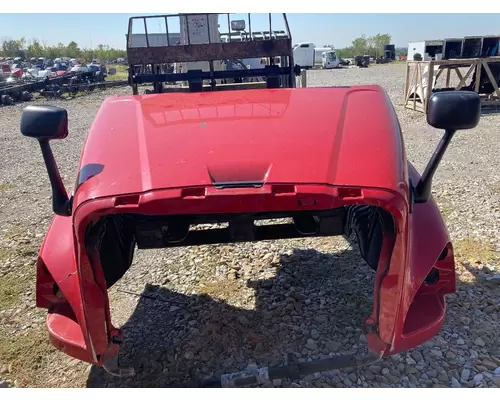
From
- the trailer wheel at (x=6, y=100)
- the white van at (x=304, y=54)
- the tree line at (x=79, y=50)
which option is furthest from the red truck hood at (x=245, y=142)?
the tree line at (x=79, y=50)

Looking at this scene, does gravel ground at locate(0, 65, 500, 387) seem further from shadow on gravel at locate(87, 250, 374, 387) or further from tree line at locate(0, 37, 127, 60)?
tree line at locate(0, 37, 127, 60)

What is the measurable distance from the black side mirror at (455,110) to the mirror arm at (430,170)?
53 millimetres

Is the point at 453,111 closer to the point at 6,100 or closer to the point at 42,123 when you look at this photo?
the point at 42,123

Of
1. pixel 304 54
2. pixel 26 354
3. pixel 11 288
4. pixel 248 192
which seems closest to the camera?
pixel 248 192

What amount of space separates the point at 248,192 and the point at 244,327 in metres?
1.71

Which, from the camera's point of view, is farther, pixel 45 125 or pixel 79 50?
Result: pixel 79 50

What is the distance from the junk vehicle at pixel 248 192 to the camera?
2213 millimetres

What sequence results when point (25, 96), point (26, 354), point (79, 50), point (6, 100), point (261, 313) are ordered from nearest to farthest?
point (26, 354) → point (261, 313) → point (6, 100) → point (25, 96) → point (79, 50)

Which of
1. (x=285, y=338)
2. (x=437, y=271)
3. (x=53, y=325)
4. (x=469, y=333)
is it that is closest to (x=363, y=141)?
(x=437, y=271)

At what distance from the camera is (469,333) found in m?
3.46

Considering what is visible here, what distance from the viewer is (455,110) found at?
228 centimetres

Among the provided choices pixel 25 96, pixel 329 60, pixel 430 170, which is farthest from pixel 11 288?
pixel 329 60

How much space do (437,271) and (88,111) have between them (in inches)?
708

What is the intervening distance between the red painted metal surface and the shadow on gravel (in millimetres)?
686
